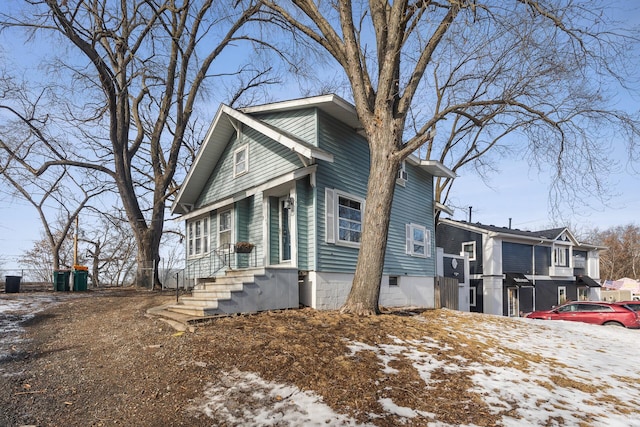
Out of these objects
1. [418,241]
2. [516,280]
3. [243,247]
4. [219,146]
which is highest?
[219,146]

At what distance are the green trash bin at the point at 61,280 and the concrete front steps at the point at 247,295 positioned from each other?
373 inches

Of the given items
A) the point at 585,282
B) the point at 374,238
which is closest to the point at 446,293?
the point at 374,238

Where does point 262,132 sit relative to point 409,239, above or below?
above

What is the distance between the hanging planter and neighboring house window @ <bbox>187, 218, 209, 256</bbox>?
3.44 m

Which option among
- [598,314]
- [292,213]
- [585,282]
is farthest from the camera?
[585,282]

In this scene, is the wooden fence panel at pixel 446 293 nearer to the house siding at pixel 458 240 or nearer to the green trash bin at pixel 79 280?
the house siding at pixel 458 240

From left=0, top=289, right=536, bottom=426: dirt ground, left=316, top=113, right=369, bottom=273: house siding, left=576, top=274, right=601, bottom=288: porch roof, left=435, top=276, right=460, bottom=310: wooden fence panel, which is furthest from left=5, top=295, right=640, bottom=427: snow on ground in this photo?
left=576, top=274, right=601, bottom=288: porch roof

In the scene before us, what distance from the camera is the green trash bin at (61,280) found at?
664 inches

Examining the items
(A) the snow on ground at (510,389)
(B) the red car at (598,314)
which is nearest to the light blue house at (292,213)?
(A) the snow on ground at (510,389)

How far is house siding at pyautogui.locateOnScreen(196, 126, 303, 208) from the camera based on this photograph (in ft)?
39.1

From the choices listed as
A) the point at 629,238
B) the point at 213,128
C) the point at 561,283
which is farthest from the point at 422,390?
the point at 629,238

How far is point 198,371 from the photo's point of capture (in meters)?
5.67

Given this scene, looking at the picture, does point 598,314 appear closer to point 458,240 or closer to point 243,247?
point 458,240

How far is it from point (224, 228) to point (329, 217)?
463cm
